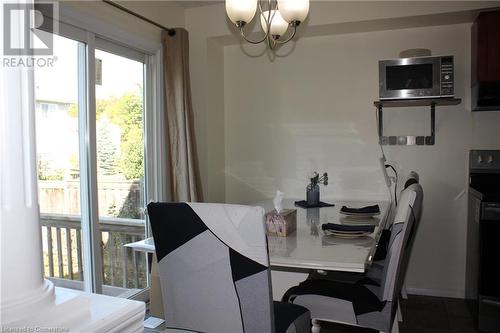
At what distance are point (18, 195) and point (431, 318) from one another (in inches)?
112

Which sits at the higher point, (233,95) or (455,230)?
(233,95)

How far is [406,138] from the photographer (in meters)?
3.14

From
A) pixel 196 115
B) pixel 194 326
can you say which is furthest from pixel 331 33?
pixel 194 326

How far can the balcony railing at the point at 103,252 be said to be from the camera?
8.14ft

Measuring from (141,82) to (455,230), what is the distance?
9.00ft

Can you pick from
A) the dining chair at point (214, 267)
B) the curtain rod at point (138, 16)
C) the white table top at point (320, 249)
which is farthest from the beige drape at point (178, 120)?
the dining chair at point (214, 267)

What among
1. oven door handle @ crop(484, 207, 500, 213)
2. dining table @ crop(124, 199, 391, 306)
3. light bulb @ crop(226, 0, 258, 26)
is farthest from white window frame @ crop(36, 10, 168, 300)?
oven door handle @ crop(484, 207, 500, 213)

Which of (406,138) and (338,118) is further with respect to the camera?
(338,118)

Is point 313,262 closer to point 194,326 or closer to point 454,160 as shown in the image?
point 194,326

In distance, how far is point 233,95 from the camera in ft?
12.0

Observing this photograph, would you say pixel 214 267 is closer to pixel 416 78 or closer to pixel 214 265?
pixel 214 265

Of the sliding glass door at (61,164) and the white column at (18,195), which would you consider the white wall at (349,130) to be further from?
the white column at (18,195)

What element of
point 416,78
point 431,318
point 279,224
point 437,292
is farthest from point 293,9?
point 437,292

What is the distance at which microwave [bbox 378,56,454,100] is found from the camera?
110 inches
